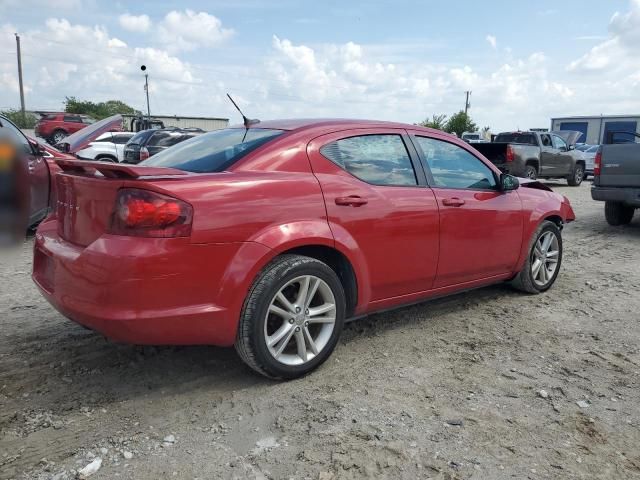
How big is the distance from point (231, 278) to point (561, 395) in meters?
1.92

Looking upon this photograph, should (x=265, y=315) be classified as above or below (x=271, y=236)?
below

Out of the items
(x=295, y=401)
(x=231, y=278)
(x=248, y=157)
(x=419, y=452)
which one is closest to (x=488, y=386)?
(x=419, y=452)

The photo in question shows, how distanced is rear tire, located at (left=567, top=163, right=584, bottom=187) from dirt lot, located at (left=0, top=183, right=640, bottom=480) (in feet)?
49.1

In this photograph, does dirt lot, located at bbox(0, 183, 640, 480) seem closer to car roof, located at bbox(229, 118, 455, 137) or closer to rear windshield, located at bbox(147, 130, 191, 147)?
car roof, located at bbox(229, 118, 455, 137)

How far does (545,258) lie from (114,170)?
3844 millimetres

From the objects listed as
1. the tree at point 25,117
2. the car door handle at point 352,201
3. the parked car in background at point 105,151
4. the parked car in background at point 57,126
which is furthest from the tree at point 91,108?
the car door handle at point 352,201

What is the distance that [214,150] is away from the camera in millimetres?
3406

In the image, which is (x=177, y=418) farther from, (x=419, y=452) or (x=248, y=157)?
(x=248, y=157)

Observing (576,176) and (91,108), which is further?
(91,108)

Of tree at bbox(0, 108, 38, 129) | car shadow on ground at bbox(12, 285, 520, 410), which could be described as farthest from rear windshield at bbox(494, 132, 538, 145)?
tree at bbox(0, 108, 38, 129)

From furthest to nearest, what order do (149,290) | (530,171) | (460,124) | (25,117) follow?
(460,124) → (25,117) → (530,171) → (149,290)

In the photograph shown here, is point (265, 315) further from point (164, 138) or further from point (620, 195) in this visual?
point (164, 138)

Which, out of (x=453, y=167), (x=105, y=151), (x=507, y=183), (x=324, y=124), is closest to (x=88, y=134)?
Answer: (x=105, y=151)

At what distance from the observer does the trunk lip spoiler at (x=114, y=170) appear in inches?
104
